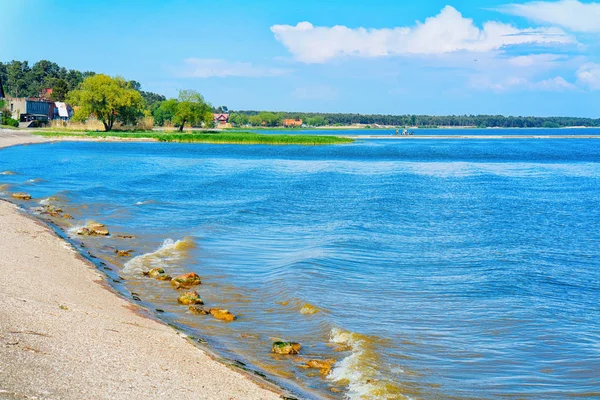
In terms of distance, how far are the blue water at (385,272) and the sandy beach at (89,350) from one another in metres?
1.55

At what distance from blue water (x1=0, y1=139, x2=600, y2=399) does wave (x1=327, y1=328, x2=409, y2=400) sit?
4 cm

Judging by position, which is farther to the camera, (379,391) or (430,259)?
(430,259)

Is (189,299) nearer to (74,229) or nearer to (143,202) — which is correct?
(74,229)

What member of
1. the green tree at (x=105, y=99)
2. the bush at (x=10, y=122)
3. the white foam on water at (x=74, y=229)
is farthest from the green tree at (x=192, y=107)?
the white foam on water at (x=74, y=229)

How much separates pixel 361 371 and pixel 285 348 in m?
1.79

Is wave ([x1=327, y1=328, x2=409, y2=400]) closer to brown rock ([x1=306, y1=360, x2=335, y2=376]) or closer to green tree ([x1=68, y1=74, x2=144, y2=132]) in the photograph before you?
brown rock ([x1=306, y1=360, x2=335, y2=376])

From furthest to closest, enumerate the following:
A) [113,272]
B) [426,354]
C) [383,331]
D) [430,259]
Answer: [430,259] → [113,272] → [383,331] → [426,354]

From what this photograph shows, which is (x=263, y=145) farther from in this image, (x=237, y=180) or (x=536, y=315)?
(x=536, y=315)

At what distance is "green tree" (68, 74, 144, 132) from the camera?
116 m

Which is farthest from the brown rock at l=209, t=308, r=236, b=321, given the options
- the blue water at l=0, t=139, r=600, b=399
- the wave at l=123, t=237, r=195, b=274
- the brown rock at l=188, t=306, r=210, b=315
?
the wave at l=123, t=237, r=195, b=274

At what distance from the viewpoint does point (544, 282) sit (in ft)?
66.4

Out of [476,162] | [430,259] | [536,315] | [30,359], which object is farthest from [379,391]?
[476,162]

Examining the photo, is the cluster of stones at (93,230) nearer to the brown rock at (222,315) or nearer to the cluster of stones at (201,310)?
the cluster of stones at (201,310)

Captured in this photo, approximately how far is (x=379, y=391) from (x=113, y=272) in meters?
11.0
